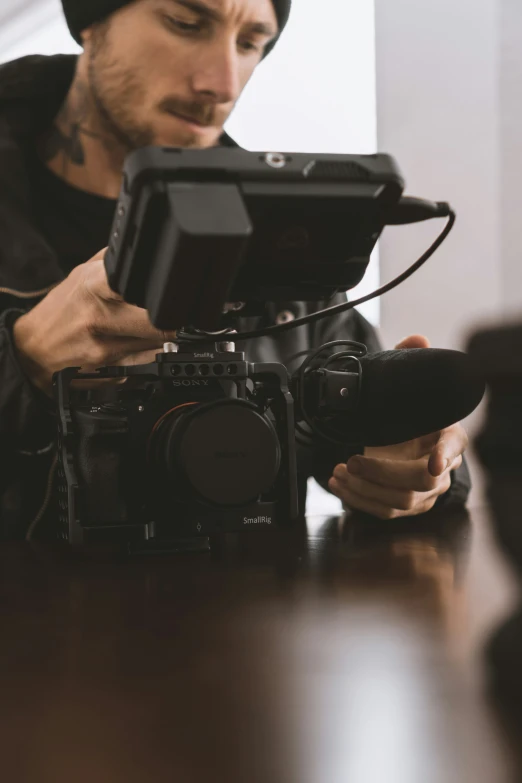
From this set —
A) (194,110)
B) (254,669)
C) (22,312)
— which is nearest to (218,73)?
(194,110)

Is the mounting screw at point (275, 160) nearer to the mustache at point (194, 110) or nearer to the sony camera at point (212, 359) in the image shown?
the sony camera at point (212, 359)

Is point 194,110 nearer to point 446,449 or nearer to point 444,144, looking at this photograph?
point 446,449

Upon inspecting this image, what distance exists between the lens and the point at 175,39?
952 mm

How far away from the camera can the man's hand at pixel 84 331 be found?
494 mm

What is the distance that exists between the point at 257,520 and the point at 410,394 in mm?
114

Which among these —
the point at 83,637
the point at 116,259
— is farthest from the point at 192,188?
the point at 83,637

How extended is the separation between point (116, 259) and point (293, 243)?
0.07m

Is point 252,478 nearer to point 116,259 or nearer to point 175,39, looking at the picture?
point 116,259

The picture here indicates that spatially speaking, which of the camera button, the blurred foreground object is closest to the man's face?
the camera button

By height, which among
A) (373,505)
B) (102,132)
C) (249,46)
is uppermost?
(249,46)

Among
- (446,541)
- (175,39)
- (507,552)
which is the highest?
(175,39)

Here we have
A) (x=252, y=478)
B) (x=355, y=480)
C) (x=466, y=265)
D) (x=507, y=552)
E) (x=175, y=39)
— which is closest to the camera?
(x=507, y=552)

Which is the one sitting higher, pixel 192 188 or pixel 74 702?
pixel 192 188

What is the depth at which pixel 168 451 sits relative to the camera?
426 millimetres
